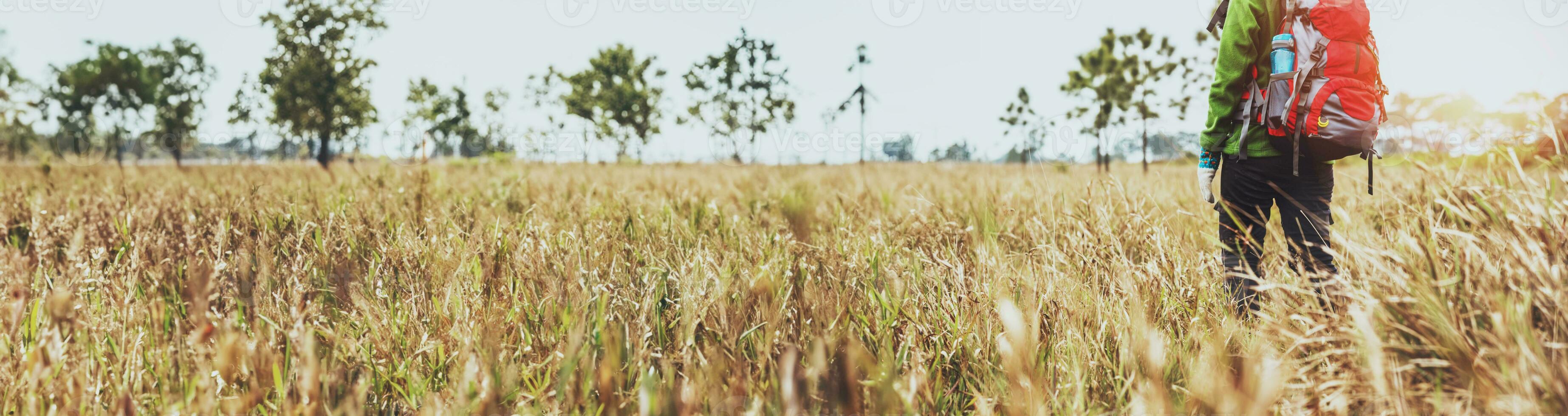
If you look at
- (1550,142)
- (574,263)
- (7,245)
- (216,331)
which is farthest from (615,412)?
(7,245)

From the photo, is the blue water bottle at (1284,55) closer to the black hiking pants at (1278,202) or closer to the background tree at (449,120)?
the black hiking pants at (1278,202)

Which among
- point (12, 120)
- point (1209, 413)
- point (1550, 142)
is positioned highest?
point (12, 120)

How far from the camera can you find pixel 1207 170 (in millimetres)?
2461

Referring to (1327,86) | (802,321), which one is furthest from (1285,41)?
(802,321)

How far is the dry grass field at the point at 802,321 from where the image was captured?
4.06 ft

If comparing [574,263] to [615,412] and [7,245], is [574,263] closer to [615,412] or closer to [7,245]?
[615,412]

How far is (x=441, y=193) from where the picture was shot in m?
5.15

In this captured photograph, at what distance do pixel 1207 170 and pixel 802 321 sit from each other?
1.77 metres

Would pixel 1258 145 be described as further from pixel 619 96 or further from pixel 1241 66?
pixel 619 96

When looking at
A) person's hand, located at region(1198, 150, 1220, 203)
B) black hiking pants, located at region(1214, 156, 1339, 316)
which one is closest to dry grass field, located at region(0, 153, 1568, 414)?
black hiking pants, located at region(1214, 156, 1339, 316)

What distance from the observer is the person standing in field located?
2236 mm

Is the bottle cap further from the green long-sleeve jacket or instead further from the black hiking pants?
the black hiking pants

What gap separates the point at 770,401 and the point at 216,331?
163 cm

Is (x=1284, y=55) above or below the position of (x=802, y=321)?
above
